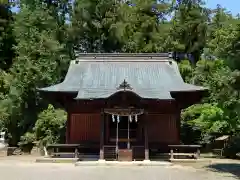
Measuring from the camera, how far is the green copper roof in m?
20.0

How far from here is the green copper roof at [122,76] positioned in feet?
65.6

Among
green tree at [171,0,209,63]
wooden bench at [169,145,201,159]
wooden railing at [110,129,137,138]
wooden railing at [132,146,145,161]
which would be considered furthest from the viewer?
green tree at [171,0,209,63]

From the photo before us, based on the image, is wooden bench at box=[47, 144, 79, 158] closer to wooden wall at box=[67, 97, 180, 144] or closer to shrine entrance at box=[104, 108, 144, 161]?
wooden wall at box=[67, 97, 180, 144]

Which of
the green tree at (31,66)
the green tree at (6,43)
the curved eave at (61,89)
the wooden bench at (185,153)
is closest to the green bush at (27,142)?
the green tree at (31,66)

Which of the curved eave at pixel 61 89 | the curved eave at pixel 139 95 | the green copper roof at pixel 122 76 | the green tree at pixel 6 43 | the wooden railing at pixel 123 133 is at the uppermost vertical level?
the green tree at pixel 6 43

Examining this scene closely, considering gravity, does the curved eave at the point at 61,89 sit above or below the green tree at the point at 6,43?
below

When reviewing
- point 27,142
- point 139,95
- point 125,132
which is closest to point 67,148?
point 125,132

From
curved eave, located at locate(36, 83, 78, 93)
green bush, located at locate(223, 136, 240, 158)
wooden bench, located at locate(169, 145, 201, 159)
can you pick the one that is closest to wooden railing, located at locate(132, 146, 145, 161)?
wooden bench, located at locate(169, 145, 201, 159)

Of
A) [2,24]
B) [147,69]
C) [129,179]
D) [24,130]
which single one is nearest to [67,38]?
[2,24]

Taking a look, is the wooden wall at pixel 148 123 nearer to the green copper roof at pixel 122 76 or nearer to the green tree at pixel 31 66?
the green copper roof at pixel 122 76

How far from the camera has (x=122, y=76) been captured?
22141mm

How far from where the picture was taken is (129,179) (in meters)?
11.7

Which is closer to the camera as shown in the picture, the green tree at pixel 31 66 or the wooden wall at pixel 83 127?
the wooden wall at pixel 83 127

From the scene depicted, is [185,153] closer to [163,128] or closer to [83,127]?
[163,128]
